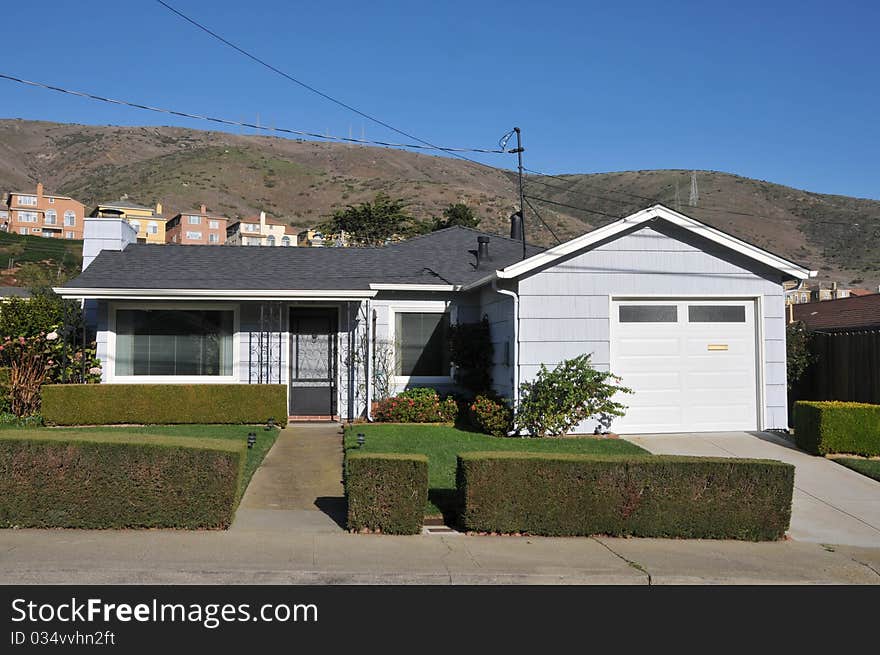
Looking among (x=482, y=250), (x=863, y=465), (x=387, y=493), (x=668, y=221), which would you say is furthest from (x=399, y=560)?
(x=482, y=250)

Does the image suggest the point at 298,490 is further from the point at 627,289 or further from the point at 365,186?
the point at 365,186

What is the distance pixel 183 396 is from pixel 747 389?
10.00 m

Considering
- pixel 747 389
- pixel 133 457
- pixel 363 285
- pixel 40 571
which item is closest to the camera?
pixel 40 571

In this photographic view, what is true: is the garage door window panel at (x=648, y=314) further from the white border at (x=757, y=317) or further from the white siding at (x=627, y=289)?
the white siding at (x=627, y=289)

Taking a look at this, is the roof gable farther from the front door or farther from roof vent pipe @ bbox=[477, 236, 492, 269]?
the front door

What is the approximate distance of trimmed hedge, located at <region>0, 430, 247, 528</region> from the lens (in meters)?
8.46

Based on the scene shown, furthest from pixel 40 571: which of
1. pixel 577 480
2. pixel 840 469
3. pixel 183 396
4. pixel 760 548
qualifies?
pixel 840 469

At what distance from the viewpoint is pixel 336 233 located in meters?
50.5

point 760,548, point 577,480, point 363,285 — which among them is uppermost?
point 363,285

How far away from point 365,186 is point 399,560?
280 ft

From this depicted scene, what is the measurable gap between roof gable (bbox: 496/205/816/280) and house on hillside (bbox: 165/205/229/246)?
56.0 m

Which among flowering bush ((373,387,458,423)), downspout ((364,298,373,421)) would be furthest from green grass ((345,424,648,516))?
downspout ((364,298,373,421))

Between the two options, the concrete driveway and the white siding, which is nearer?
the concrete driveway

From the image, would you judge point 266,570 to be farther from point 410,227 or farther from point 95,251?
point 410,227
